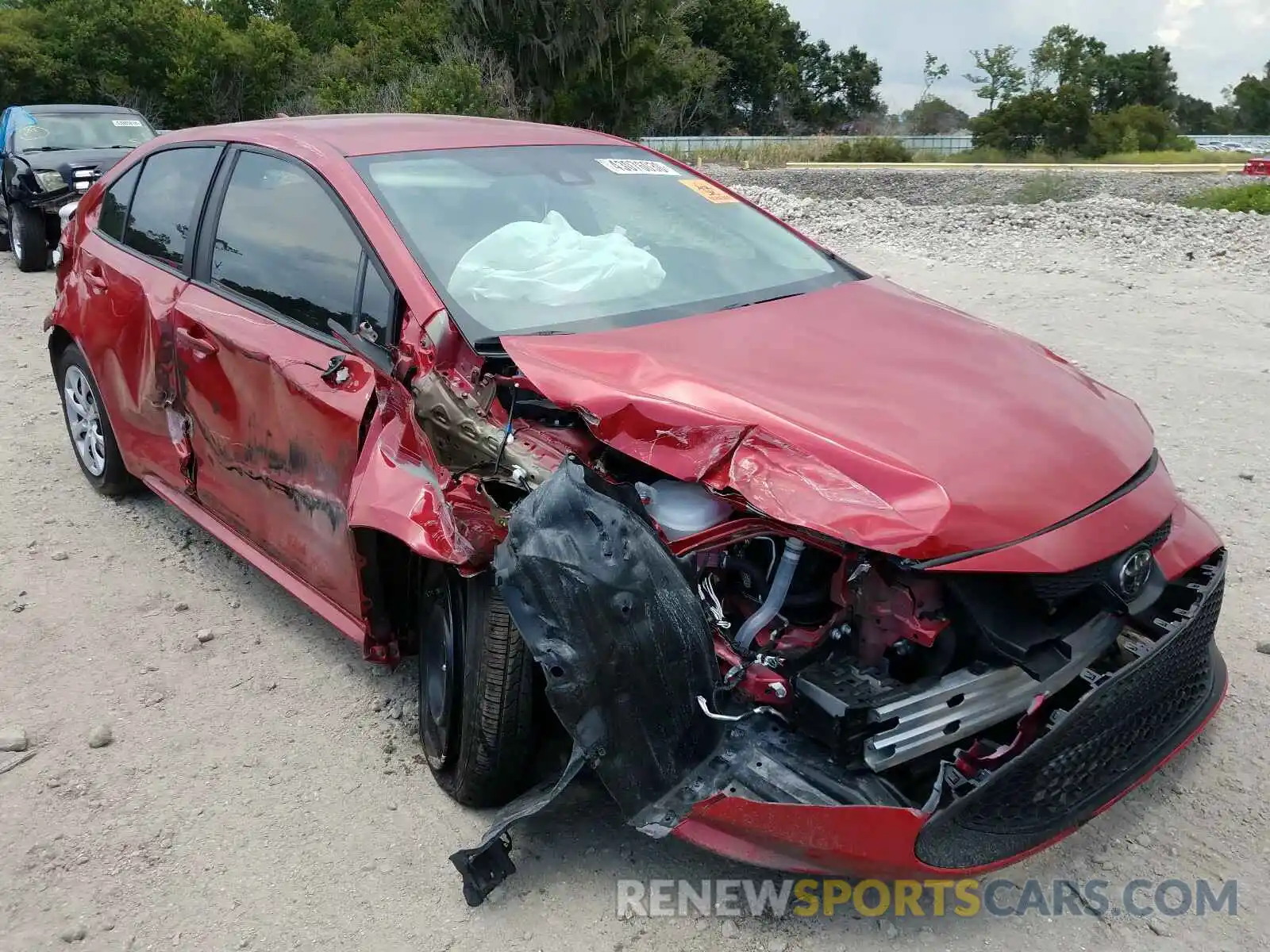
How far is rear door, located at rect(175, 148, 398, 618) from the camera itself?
2.89 metres

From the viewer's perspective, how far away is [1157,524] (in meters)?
2.37

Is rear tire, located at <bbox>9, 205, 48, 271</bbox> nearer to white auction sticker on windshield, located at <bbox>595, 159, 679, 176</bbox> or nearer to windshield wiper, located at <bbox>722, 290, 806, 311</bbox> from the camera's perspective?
white auction sticker on windshield, located at <bbox>595, 159, 679, 176</bbox>

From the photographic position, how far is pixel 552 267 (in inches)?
117

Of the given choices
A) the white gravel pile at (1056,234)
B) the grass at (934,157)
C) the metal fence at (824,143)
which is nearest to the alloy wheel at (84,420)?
the white gravel pile at (1056,234)

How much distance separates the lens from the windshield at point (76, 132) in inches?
445

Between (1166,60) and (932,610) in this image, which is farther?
(1166,60)

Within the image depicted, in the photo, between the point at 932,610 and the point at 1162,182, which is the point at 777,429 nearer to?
the point at 932,610

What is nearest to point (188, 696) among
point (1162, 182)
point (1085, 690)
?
point (1085, 690)

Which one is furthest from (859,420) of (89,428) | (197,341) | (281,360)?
(89,428)

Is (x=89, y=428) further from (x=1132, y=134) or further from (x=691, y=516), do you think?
(x=1132, y=134)

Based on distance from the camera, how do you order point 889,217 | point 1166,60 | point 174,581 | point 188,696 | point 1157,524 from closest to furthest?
point 1157,524 < point 188,696 < point 174,581 < point 889,217 < point 1166,60

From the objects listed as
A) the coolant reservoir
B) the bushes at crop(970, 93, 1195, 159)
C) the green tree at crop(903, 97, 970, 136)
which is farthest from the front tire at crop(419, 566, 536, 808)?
the green tree at crop(903, 97, 970, 136)

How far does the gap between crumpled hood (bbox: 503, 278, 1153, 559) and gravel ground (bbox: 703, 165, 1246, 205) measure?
1408 centimetres

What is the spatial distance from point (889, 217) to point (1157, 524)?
37.8 feet
